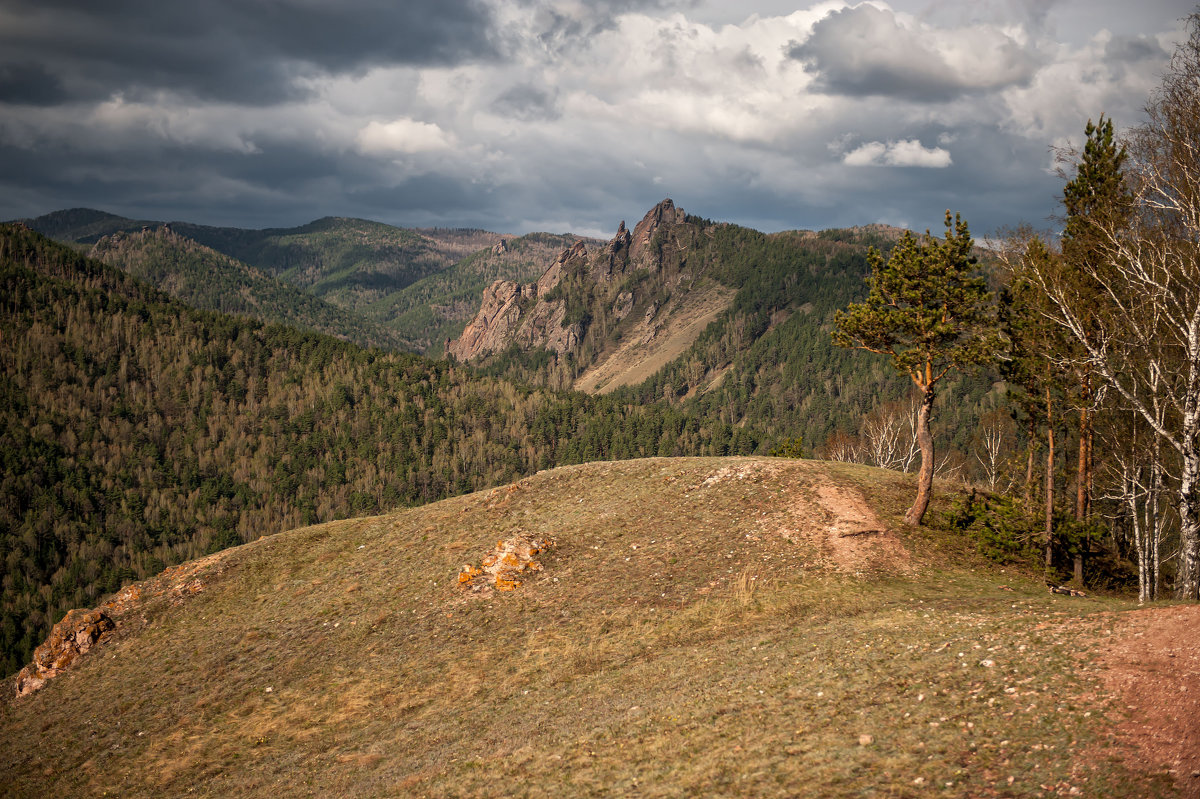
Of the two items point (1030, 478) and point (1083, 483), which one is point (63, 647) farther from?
point (1083, 483)

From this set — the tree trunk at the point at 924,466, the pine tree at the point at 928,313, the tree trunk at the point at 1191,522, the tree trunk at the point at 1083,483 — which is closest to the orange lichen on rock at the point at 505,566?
the tree trunk at the point at 924,466

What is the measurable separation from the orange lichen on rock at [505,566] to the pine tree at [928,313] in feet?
66.5

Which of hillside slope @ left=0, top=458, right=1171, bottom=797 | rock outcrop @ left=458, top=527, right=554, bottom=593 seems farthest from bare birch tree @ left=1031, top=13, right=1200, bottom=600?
rock outcrop @ left=458, top=527, right=554, bottom=593

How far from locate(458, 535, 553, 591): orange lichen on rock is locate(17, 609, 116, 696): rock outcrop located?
23071 millimetres

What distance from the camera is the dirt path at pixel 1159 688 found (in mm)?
12516

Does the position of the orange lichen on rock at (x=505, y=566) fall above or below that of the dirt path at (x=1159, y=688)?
below

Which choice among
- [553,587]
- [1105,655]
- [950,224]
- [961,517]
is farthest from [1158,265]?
[553,587]

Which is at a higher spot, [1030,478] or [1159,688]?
[1030,478]

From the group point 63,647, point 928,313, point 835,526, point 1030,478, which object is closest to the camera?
point 928,313

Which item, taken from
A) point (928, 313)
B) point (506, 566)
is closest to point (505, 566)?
point (506, 566)

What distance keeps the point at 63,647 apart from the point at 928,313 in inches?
2020

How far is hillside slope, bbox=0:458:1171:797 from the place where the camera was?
617 inches

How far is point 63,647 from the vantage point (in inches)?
1538

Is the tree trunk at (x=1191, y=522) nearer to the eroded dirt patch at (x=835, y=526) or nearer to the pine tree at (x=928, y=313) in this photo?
the pine tree at (x=928, y=313)
